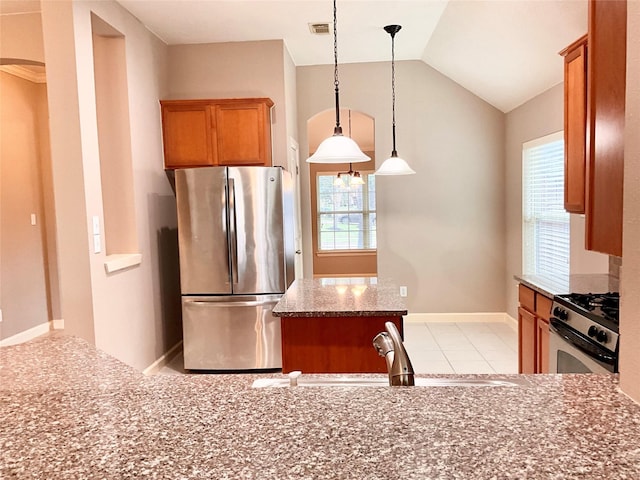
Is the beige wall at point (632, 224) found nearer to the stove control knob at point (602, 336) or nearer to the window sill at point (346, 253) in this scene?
the stove control knob at point (602, 336)

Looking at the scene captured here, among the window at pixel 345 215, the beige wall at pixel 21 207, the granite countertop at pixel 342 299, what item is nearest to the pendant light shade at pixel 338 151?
the granite countertop at pixel 342 299

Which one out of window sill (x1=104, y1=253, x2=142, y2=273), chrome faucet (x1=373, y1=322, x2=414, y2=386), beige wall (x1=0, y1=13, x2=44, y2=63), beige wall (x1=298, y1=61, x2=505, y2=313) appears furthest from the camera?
beige wall (x1=298, y1=61, x2=505, y2=313)

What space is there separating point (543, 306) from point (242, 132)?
9.05ft

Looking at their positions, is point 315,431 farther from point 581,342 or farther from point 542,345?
point 542,345

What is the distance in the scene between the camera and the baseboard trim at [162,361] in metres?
3.83

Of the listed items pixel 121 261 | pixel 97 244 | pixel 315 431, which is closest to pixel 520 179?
pixel 121 261

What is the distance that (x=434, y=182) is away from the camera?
209 inches

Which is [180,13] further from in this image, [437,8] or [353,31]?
[437,8]

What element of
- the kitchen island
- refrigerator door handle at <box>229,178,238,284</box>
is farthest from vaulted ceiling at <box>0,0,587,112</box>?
the kitchen island

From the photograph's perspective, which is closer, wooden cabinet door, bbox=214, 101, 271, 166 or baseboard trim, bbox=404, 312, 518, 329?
wooden cabinet door, bbox=214, 101, 271, 166

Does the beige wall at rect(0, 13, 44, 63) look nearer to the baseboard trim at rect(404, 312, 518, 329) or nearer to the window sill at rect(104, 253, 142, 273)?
the window sill at rect(104, 253, 142, 273)

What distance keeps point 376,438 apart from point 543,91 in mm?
4182

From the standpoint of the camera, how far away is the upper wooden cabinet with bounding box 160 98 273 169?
4.07m

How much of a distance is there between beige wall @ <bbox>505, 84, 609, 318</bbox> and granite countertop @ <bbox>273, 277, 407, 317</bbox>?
5.38 feet
